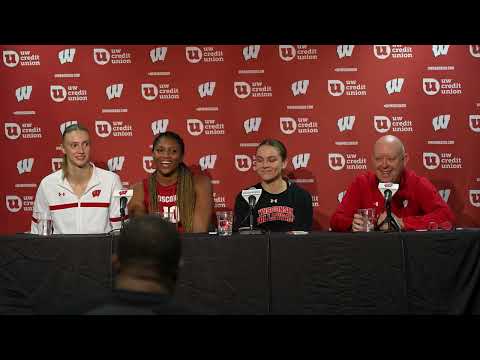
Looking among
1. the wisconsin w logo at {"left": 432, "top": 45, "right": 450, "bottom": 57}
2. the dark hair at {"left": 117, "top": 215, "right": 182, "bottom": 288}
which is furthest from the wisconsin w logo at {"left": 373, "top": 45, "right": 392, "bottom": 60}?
the dark hair at {"left": 117, "top": 215, "right": 182, "bottom": 288}

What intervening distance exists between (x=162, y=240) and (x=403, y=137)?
4424 mm

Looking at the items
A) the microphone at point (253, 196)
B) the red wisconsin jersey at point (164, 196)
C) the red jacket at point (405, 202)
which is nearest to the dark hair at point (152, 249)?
the microphone at point (253, 196)

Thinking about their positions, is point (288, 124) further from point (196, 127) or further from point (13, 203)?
point (13, 203)

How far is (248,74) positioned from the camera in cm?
569

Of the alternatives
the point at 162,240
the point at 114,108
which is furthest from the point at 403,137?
the point at 162,240

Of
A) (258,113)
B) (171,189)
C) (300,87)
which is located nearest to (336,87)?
(300,87)

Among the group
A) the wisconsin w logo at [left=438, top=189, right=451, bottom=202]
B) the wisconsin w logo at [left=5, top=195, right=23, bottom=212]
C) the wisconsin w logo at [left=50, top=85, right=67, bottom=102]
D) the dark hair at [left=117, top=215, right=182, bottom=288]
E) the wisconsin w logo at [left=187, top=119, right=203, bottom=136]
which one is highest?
the wisconsin w logo at [left=50, top=85, right=67, bottom=102]

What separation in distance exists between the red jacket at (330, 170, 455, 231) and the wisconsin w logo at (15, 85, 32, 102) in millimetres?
2998

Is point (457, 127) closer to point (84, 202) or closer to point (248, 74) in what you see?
point (248, 74)

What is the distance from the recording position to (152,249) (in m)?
1.52

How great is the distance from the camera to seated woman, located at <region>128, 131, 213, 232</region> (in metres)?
4.59

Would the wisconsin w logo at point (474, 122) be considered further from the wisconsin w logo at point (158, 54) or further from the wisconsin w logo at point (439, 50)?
the wisconsin w logo at point (158, 54)

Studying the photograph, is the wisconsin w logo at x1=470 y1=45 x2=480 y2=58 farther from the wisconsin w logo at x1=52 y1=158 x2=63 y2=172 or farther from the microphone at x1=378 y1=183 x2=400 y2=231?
the wisconsin w logo at x1=52 y1=158 x2=63 y2=172

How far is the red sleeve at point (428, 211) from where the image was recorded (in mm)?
3900
